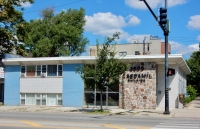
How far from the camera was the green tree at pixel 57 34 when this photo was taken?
171 feet

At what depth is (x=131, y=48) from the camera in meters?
64.2

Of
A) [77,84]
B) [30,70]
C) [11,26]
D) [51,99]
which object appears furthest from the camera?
[30,70]

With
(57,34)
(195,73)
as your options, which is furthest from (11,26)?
(195,73)

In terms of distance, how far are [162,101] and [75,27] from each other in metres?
28.3

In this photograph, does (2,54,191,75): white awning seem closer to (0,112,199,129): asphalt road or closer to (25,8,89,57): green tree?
(0,112,199,129): asphalt road

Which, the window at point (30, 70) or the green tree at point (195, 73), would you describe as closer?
the window at point (30, 70)

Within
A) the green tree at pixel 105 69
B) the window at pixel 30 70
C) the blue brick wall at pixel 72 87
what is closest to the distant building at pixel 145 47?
the window at pixel 30 70

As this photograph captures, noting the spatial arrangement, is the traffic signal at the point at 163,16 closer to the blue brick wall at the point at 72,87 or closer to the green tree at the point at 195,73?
the blue brick wall at the point at 72,87

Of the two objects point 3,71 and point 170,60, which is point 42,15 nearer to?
point 3,71

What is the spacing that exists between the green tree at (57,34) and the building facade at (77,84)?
18.4 metres

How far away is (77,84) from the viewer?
101 ft

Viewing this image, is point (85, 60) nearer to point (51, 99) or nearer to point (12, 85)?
point (51, 99)

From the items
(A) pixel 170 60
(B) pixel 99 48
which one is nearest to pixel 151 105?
(A) pixel 170 60

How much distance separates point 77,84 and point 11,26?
1168cm
